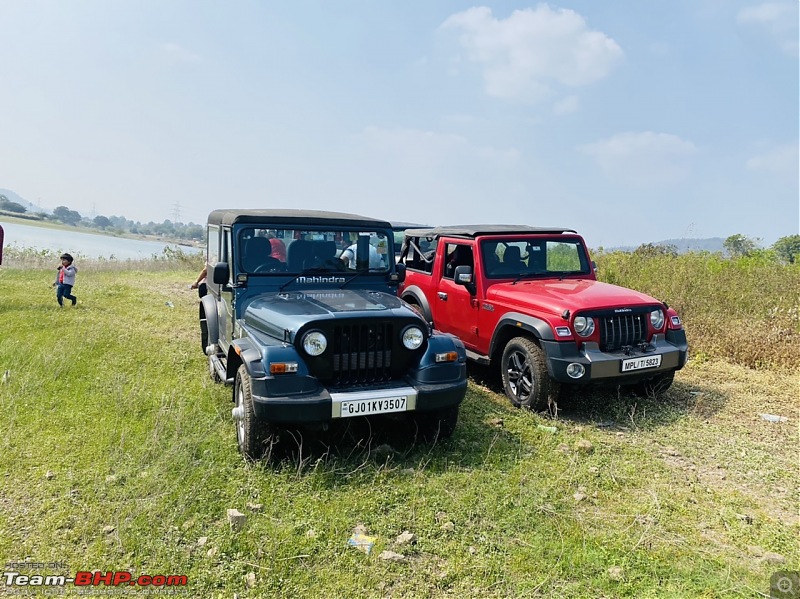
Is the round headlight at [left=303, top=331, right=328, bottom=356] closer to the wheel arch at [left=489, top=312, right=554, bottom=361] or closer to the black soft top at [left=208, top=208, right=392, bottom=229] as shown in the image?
the black soft top at [left=208, top=208, right=392, bottom=229]

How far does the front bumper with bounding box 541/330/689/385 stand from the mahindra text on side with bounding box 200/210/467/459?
1.21 metres

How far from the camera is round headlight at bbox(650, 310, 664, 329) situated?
5.59 metres

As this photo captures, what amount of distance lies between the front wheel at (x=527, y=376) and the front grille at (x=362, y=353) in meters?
1.77

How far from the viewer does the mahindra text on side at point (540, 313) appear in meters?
5.24

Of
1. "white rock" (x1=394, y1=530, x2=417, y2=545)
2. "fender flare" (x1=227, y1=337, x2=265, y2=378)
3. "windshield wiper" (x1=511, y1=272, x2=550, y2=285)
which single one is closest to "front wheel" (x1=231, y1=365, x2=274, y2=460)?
"fender flare" (x1=227, y1=337, x2=265, y2=378)

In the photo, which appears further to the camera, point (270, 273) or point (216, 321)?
point (216, 321)

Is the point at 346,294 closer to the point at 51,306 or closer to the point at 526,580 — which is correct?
the point at 526,580

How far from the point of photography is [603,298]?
18.1 feet

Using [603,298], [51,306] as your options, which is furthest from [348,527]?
[51,306]

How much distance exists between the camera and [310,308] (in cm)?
434

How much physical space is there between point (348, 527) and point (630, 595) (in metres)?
1.61

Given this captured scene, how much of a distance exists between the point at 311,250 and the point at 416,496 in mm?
2520

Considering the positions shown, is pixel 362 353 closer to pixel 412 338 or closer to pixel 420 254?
pixel 412 338
